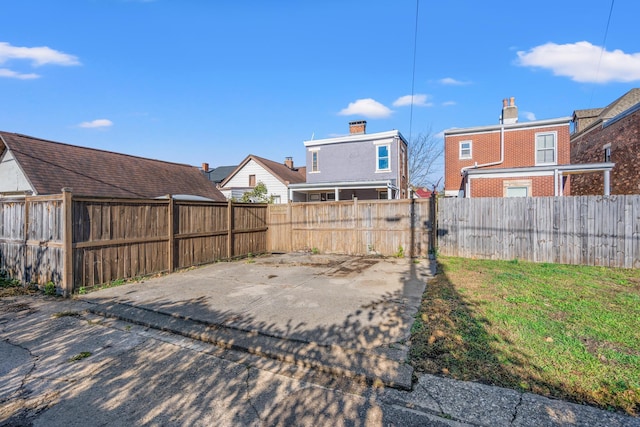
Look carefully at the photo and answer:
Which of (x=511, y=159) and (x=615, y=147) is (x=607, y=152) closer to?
(x=615, y=147)

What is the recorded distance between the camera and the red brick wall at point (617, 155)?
1505cm

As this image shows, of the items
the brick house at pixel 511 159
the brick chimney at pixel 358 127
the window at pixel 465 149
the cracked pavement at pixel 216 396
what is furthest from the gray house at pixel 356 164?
the cracked pavement at pixel 216 396

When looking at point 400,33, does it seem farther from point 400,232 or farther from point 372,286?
point 372,286

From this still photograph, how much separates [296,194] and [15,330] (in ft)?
57.7

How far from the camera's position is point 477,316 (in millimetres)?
4414

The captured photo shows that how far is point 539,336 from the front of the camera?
3.67 meters

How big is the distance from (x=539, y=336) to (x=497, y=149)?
684 inches

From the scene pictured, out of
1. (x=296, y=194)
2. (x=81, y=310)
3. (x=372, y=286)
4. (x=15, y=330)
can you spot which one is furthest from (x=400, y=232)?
(x=296, y=194)

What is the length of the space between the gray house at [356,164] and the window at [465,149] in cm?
355

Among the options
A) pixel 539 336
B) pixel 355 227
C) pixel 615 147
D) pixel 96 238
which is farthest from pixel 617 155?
pixel 96 238

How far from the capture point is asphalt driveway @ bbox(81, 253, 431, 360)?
402 centimetres

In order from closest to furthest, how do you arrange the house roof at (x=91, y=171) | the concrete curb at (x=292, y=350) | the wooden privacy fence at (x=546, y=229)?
the concrete curb at (x=292, y=350)
the wooden privacy fence at (x=546, y=229)
the house roof at (x=91, y=171)

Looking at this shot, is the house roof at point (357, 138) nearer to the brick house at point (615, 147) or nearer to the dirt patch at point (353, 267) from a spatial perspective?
the brick house at point (615, 147)

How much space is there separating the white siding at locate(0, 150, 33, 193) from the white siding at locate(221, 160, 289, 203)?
47.3ft
